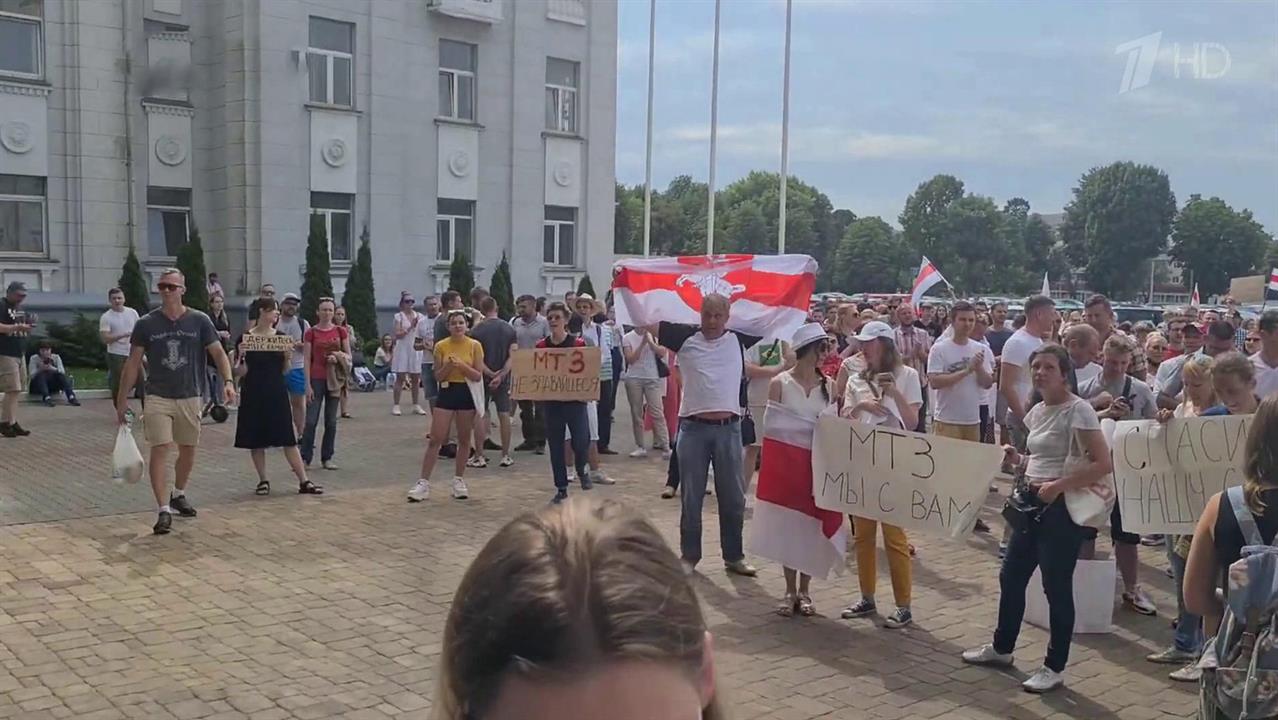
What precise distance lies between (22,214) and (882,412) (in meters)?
22.0

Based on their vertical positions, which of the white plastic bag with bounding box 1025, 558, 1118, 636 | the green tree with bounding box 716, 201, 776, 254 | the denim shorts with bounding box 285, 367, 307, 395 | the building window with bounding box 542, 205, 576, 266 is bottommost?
the white plastic bag with bounding box 1025, 558, 1118, 636

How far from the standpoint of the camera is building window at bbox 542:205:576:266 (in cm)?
3181

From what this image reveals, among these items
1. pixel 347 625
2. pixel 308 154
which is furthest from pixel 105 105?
pixel 347 625

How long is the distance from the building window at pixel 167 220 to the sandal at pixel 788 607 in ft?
70.6

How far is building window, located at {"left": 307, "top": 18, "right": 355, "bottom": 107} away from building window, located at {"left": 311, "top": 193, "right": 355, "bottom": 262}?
2275 mm

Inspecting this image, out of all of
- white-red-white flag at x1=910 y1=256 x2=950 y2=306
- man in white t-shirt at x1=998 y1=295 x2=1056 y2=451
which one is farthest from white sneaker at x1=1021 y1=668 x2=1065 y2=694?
white-red-white flag at x1=910 y1=256 x2=950 y2=306

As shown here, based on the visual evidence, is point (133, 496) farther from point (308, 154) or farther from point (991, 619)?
point (308, 154)

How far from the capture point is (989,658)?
21.4ft

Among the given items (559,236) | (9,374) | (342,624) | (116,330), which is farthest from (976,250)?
(342,624)

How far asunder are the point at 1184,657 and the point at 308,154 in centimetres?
2399

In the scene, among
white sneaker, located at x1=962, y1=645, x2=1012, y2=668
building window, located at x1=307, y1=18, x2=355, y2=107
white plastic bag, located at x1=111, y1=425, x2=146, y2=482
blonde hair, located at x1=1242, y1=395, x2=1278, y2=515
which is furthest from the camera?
building window, located at x1=307, y1=18, x2=355, y2=107

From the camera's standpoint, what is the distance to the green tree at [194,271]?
2429 cm

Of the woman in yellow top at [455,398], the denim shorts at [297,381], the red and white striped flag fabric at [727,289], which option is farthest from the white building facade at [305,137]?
the red and white striped flag fabric at [727,289]

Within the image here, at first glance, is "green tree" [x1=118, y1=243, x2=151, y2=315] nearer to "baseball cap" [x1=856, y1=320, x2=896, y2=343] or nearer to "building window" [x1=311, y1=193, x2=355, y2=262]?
"building window" [x1=311, y1=193, x2=355, y2=262]
